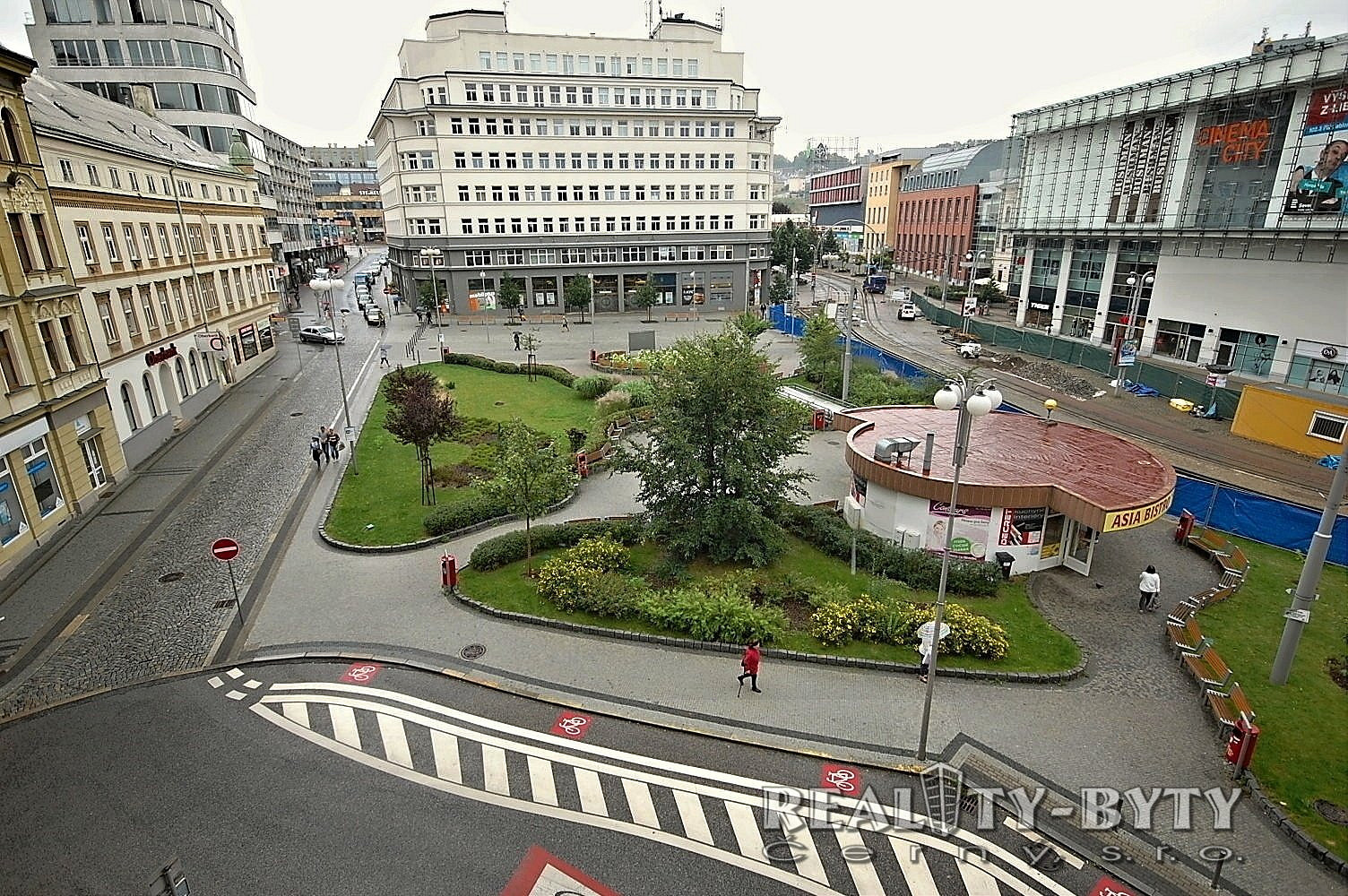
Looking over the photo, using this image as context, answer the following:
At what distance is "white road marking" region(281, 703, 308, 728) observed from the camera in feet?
42.4

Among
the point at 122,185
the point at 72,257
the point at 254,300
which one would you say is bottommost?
the point at 254,300

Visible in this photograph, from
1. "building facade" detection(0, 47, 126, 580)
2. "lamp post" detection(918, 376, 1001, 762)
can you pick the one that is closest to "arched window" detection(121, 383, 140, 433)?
"building facade" detection(0, 47, 126, 580)

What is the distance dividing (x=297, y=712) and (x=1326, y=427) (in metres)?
36.9

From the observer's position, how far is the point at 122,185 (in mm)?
29219

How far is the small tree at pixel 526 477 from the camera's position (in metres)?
18.2

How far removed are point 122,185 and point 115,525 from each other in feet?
55.1

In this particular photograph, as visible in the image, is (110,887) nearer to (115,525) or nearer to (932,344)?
(115,525)

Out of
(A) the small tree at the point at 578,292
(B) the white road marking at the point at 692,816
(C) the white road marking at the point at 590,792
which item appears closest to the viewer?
(B) the white road marking at the point at 692,816

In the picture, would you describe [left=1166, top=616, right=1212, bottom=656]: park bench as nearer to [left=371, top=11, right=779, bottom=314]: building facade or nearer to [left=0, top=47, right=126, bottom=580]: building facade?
[left=0, top=47, right=126, bottom=580]: building facade

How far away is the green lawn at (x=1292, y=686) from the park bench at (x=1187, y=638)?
0.65 meters

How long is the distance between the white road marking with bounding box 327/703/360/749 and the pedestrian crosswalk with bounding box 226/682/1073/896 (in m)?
0.02

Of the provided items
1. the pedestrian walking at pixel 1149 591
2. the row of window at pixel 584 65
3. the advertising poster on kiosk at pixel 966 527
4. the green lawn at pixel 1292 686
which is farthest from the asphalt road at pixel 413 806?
the row of window at pixel 584 65

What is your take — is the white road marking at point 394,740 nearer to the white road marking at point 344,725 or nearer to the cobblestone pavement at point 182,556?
the white road marking at point 344,725

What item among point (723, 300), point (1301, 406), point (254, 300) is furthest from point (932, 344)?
point (254, 300)
